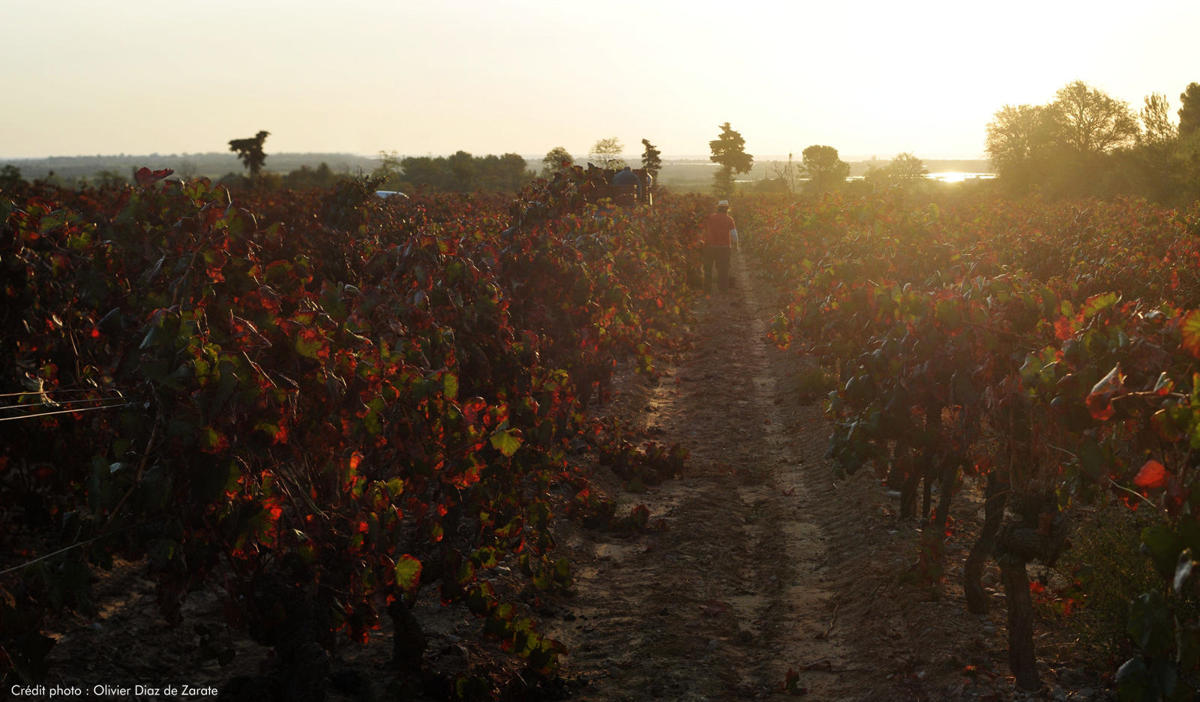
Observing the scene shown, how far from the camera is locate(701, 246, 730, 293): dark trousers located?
23.7 m

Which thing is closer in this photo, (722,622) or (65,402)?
(65,402)

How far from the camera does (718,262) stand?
24172 mm

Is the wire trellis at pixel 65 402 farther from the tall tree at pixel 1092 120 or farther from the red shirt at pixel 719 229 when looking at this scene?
the tall tree at pixel 1092 120

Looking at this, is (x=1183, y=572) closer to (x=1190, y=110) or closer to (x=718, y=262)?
(x=718, y=262)

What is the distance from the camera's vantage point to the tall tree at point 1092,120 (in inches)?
2402

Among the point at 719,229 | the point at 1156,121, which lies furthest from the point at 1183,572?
the point at 1156,121

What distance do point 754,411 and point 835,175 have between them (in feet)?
260

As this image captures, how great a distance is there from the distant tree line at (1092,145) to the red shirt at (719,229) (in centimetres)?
3399

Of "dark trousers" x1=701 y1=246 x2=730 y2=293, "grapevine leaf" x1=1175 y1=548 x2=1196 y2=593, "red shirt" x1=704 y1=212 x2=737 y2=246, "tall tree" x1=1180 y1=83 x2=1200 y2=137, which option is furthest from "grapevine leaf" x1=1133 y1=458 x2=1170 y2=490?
"tall tree" x1=1180 y1=83 x2=1200 y2=137

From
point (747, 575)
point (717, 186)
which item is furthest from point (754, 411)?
point (717, 186)

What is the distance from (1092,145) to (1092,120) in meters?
1.76

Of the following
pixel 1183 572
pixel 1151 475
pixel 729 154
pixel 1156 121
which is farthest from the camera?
pixel 729 154

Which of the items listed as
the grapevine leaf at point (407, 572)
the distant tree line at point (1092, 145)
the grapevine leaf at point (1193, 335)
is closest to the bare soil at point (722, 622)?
the grapevine leaf at point (407, 572)

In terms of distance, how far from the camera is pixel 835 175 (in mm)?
87875
